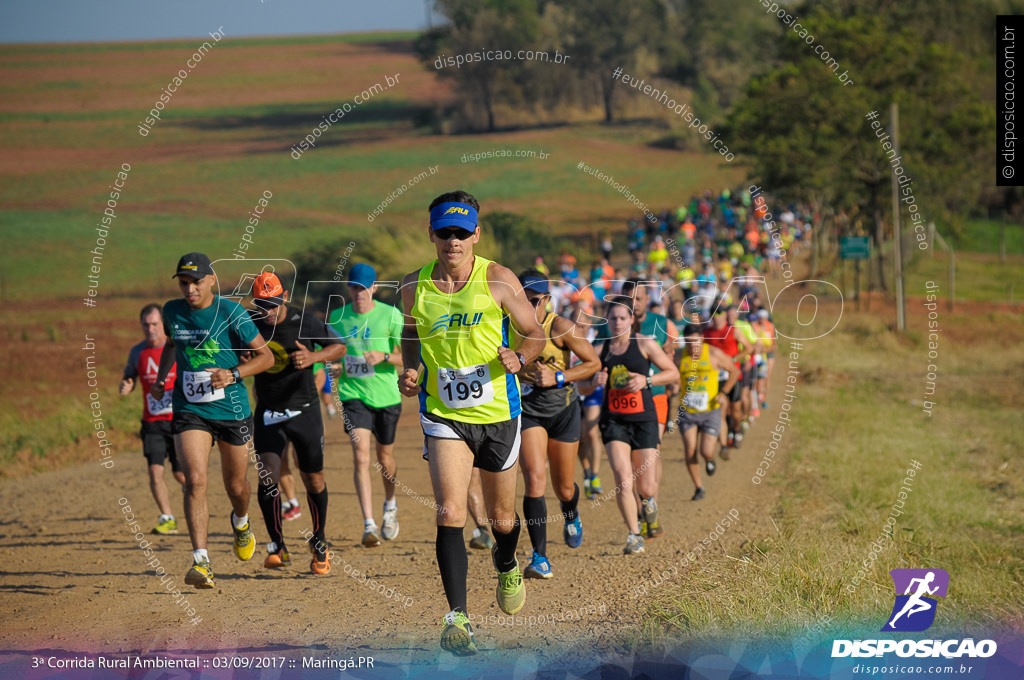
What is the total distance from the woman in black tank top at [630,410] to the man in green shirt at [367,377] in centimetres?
176

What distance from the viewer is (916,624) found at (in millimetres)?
6570

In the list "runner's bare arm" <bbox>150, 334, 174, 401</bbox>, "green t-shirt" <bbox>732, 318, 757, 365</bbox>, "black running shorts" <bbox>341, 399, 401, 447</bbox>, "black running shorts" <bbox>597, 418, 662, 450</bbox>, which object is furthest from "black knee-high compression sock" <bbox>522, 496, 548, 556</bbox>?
"green t-shirt" <bbox>732, 318, 757, 365</bbox>

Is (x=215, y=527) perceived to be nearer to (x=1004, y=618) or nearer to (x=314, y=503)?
(x=314, y=503)

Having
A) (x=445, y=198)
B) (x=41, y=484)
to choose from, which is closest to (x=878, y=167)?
(x=41, y=484)

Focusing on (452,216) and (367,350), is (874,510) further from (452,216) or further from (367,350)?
(452,216)

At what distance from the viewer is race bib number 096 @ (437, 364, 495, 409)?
554 cm

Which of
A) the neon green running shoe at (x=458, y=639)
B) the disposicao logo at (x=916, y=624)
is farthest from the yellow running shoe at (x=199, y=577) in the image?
the disposicao logo at (x=916, y=624)

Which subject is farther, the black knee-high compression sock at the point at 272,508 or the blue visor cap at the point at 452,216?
the black knee-high compression sock at the point at 272,508

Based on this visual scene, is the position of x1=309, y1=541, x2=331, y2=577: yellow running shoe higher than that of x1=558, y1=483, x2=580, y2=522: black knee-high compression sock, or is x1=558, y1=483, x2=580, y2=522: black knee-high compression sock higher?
x1=558, y1=483, x2=580, y2=522: black knee-high compression sock

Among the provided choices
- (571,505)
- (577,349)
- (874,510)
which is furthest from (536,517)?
(874,510)

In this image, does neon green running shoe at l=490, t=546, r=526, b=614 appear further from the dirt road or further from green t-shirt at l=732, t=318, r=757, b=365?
green t-shirt at l=732, t=318, r=757, b=365

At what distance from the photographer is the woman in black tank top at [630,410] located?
8383mm

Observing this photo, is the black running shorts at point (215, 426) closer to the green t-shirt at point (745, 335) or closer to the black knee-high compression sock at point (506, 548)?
the black knee-high compression sock at point (506, 548)

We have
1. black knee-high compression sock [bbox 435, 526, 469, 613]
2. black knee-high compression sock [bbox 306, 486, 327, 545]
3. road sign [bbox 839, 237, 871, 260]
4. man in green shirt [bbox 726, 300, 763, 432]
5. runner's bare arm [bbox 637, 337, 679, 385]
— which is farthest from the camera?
road sign [bbox 839, 237, 871, 260]
